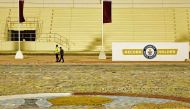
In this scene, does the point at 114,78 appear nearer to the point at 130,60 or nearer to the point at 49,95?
the point at 49,95

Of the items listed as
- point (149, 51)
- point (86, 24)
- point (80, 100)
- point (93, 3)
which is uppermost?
point (93, 3)

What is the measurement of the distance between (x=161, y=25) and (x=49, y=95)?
133ft

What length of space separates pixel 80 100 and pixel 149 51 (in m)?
24.0

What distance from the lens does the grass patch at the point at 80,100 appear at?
1289 centimetres

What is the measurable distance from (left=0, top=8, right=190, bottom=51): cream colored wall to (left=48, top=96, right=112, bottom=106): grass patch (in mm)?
36764

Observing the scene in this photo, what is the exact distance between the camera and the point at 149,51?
37000 millimetres

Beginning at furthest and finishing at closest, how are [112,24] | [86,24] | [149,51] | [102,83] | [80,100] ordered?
1. [112,24]
2. [86,24]
3. [149,51]
4. [102,83]
5. [80,100]

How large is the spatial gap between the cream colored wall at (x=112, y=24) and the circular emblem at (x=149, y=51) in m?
14.5

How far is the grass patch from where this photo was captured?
12891mm

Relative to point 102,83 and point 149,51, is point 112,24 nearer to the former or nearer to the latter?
point 149,51

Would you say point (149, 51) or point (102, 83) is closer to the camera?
point (102, 83)

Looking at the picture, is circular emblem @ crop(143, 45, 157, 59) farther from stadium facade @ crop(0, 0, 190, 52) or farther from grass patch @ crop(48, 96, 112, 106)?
grass patch @ crop(48, 96, 112, 106)

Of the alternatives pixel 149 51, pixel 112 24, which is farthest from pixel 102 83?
pixel 112 24

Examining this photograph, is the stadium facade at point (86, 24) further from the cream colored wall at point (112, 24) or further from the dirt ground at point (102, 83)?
the dirt ground at point (102, 83)
